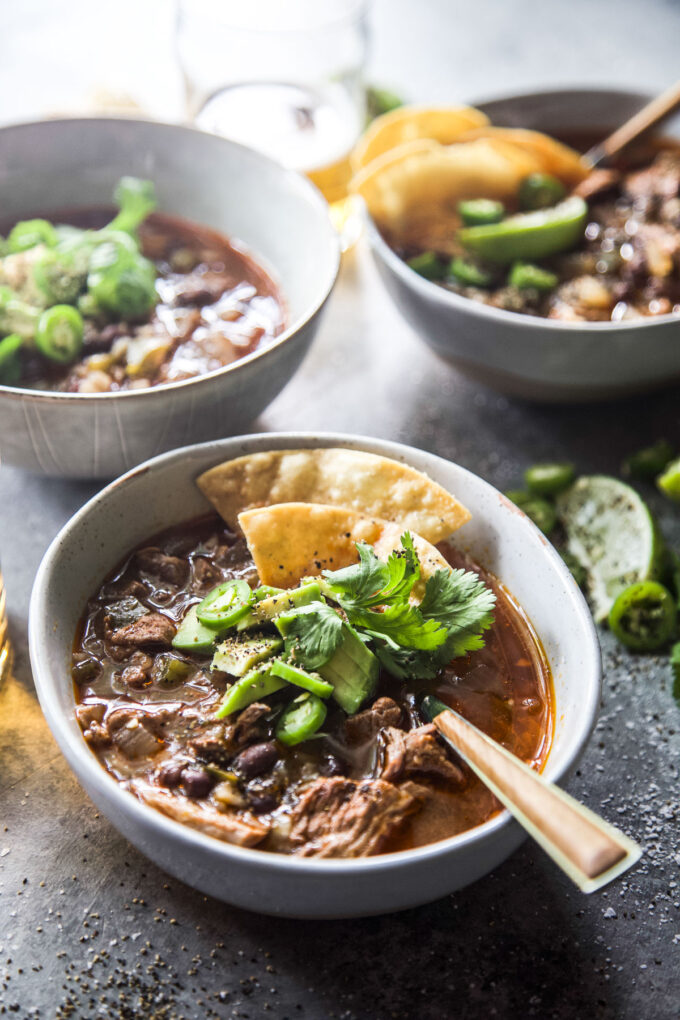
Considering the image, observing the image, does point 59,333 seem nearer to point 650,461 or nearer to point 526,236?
point 526,236

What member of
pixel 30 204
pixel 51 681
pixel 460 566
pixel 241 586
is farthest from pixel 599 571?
pixel 30 204

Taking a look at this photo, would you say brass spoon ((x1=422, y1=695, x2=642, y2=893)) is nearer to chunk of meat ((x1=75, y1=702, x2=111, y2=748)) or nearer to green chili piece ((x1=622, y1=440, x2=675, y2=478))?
chunk of meat ((x1=75, y1=702, x2=111, y2=748))

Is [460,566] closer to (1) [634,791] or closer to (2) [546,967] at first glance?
(1) [634,791]

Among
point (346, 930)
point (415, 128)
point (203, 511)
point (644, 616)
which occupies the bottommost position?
point (346, 930)

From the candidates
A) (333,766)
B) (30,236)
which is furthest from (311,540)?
(30,236)

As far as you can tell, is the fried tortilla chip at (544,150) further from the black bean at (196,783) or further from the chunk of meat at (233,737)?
the black bean at (196,783)

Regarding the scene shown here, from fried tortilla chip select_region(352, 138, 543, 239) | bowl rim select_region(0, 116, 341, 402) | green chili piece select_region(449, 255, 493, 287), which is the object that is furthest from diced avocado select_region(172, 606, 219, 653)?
fried tortilla chip select_region(352, 138, 543, 239)
